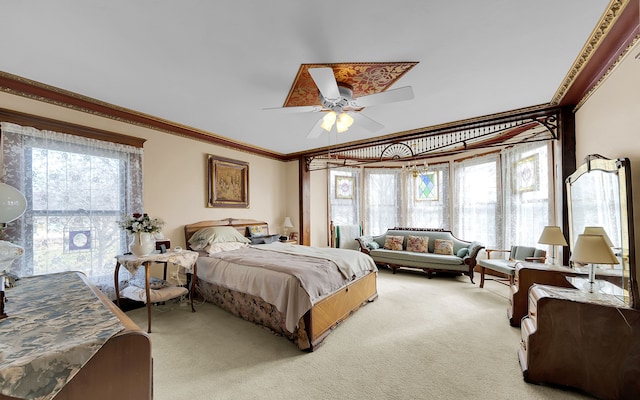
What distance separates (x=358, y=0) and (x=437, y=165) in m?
5.34

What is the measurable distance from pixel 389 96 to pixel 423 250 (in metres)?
4.13

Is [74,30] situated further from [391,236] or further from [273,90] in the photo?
[391,236]

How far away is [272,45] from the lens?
6.91 ft

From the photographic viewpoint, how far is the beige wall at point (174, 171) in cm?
307

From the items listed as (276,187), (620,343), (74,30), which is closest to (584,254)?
(620,343)

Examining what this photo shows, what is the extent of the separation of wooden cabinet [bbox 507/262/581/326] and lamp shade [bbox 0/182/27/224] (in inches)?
204

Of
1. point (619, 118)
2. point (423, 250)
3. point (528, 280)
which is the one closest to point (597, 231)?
point (528, 280)

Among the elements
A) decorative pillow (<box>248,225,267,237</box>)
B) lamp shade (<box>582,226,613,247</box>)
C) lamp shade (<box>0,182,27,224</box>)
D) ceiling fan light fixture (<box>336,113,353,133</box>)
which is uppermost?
ceiling fan light fixture (<box>336,113,353,133</box>)

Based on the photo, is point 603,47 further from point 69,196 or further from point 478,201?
point 69,196

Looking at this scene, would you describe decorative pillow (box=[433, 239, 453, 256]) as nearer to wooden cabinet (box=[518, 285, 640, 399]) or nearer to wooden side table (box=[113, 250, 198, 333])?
wooden cabinet (box=[518, 285, 640, 399])

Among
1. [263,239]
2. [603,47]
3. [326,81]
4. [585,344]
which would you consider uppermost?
[603,47]

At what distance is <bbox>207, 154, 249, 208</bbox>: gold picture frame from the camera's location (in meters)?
4.64

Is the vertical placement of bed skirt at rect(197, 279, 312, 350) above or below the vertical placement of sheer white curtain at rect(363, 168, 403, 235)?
below

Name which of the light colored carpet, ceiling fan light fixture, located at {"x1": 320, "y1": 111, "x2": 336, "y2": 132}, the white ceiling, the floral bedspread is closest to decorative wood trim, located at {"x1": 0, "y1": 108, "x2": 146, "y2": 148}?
the white ceiling
